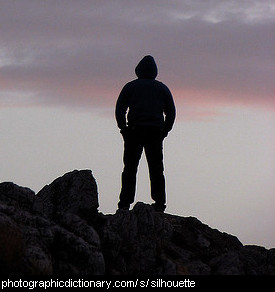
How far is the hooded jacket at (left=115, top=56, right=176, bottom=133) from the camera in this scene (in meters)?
27.5

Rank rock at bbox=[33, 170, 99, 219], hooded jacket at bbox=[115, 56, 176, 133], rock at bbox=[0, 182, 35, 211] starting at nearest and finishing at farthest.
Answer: rock at bbox=[0, 182, 35, 211] → rock at bbox=[33, 170, 99, 219] → hooded jacket at bbox=[115, 56, 176, 133]

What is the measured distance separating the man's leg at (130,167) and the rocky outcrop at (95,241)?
1.24m

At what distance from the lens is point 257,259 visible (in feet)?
86.8

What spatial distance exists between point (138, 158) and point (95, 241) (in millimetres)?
5205

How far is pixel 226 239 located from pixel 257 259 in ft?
12.1

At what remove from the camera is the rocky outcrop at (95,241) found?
21344 mm

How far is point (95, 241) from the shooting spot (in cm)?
2339

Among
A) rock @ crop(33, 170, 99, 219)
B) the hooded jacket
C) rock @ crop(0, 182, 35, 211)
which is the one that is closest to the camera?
rock @ crop(0, 182, 35, 211)

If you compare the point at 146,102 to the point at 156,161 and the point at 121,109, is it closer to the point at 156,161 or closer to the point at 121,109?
the point at 121,109

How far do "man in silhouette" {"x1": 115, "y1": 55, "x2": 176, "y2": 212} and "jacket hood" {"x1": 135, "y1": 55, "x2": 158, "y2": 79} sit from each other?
0.03 metres

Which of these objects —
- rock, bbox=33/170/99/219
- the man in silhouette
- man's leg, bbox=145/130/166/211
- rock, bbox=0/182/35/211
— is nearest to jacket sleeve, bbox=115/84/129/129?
the man in silhouette

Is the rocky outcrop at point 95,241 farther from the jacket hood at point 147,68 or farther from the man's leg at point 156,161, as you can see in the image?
the jacket hood at point 147,68

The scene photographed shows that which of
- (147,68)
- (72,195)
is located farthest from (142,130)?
(72,195)

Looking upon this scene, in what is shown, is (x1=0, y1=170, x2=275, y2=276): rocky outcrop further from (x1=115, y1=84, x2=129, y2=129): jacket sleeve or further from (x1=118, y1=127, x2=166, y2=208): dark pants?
(x1=115, y1=84, x2=129, y2=129): jacket sleeve
